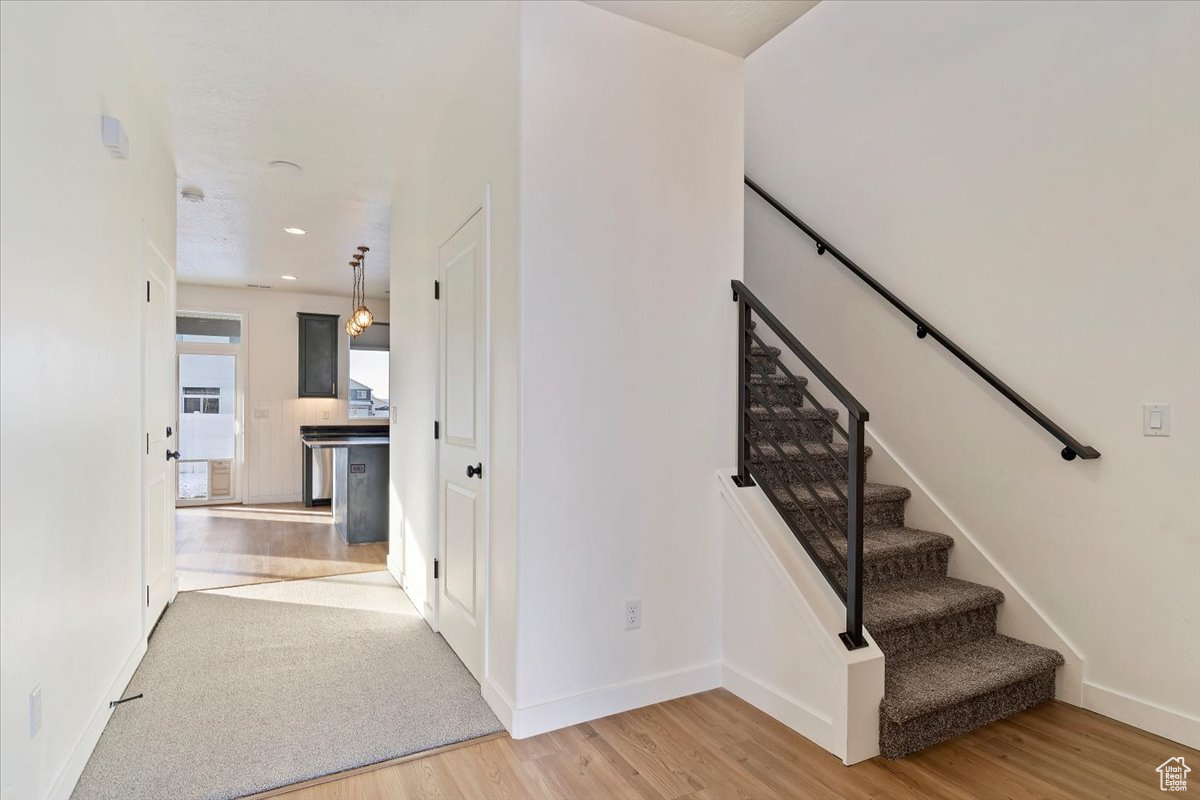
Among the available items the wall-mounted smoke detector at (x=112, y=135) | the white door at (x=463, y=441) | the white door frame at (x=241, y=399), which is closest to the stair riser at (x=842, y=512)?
the white door at (x=463, y=441)

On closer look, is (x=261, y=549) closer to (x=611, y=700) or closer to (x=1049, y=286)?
(x=611, y=700)

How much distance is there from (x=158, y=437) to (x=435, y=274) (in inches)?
72.5

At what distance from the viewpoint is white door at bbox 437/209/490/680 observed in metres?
2.70

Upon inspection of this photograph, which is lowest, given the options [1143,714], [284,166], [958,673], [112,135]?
[1143,714]

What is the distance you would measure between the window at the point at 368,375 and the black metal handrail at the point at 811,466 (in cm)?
698

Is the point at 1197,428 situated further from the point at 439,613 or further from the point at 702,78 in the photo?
the point at 439,613

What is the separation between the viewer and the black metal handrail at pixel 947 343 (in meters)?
2.53

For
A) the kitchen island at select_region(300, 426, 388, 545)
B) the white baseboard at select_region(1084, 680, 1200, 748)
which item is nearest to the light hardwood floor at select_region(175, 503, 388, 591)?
the kitchen island at select_region(300, 426, 388, 545)

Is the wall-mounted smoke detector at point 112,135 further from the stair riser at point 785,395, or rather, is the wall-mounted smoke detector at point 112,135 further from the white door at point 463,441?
the stair riser at point 785,395

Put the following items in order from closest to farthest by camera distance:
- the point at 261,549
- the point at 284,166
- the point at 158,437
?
the point at 158,437, the point at 284,166, the point at 261,549

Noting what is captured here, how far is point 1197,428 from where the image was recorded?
87.7 inches

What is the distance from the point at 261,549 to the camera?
5.53m

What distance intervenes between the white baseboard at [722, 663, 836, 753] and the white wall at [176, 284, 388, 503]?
7257 mm

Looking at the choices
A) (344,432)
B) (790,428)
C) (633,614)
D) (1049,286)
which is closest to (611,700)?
(633,614)
